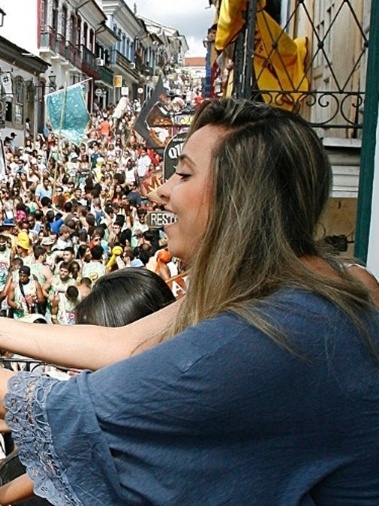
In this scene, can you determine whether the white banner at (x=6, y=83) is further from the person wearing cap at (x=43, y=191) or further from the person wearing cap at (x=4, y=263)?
the person wearing cap at (x=4, y=263)

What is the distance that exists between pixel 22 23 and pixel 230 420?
41.2 m

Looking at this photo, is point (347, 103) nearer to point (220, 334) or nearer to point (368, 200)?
point (368, 200)

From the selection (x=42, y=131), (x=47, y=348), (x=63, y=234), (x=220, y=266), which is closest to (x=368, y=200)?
(x=47, y=348)

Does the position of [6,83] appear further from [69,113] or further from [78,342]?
[78,342]

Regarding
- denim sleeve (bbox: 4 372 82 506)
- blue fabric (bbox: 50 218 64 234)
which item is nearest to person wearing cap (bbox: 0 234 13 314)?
blue fabric (bbox: 50 218 64 234)

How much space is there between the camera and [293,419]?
1.21m

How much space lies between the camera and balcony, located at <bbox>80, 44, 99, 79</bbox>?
4822 centimetres

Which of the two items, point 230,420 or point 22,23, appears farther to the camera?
point 22,23

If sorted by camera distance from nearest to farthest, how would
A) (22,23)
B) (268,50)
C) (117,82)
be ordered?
(268,50), (22,23), (117,82)

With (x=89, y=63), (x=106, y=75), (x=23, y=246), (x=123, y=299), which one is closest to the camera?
(x=123, y=299)

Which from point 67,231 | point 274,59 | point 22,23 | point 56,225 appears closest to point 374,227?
point 274,59

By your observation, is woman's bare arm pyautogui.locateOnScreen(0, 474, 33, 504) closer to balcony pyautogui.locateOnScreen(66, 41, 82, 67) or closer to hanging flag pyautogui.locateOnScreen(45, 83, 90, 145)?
hanging flag pyautogui.locateOnScreen(45, 83, 90, 145)

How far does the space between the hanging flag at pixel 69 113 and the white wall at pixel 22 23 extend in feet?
77.2

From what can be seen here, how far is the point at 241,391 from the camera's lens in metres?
1.17
